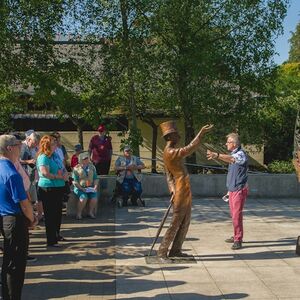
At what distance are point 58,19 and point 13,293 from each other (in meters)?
9.58

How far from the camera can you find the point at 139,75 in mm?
13336

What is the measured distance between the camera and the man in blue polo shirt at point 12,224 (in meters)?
5.06

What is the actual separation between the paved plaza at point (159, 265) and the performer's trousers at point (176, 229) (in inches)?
11.1

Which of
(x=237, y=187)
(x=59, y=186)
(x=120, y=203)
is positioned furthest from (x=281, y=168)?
(x=59, y=186)

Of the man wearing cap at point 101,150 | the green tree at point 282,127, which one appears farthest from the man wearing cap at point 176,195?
the green tree at point 282,127

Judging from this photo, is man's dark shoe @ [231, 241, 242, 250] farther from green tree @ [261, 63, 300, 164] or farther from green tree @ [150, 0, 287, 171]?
green tree @ [261, 63, 300, 164]

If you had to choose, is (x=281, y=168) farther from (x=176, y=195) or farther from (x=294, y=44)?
(x=294, y=44)

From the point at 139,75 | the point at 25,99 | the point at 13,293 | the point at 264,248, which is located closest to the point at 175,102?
the point at 139,75

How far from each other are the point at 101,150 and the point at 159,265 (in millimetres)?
6113

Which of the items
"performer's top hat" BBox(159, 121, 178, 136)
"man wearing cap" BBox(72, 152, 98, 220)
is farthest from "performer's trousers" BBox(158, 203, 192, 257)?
"man wearing cap" BBox(72, 152, 98, 220)

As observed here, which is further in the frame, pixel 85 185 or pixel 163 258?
pixel 85 185

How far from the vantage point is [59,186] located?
8125 mm

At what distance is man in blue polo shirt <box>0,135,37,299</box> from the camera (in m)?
5.06

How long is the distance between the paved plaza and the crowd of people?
0.35 meters
